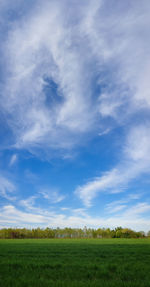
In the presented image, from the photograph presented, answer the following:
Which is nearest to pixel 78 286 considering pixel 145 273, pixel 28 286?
pixel 28 286

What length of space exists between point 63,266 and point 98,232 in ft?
518

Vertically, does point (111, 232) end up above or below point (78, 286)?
below

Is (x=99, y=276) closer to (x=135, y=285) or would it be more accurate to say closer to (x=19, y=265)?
(x=135, y=285)

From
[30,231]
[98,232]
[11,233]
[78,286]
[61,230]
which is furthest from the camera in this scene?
[61,230]

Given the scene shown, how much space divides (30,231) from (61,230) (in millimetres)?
34330

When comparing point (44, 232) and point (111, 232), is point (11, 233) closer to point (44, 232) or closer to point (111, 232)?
point (44, 232)

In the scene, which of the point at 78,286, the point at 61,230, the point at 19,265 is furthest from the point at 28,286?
the point at 61,230

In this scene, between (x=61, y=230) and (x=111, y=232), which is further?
(x=61, y=230)

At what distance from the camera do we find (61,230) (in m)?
167

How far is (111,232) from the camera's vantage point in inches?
5463

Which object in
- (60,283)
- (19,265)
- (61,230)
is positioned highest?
Answer: (60,283)

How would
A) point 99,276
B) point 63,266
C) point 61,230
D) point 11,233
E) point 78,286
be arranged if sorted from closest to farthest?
1. point 78,286
2. point 99,276
3. point 63,266
4. point 11,233
5. point 61,230

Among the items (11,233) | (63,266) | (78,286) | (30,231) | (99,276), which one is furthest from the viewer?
(30,231)

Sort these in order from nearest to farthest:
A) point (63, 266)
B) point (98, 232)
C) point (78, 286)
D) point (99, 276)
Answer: point (78, 286), point (99, 276), point (63, 266), point (98, 232)
